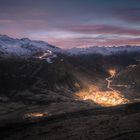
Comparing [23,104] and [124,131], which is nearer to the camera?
[124,131]

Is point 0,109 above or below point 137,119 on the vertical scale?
below

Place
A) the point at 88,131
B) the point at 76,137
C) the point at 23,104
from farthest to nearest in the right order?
the point at 23,104 < the point at 88,131 < the point at 76,137

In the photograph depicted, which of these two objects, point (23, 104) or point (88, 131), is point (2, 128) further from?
point (23, 104)

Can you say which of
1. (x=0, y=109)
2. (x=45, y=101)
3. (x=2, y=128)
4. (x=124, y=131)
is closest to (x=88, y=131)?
(x=124, y=131)

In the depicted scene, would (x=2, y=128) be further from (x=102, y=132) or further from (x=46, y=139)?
(x=102, y=132)

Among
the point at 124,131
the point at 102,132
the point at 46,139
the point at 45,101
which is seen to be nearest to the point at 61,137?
the point at 46,139

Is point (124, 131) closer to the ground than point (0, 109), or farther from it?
farther from it

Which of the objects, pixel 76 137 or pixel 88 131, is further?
pixel 88 131

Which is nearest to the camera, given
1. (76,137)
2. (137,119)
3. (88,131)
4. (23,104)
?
(76,137)

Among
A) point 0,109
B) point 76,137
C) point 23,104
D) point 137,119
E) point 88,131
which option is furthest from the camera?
point 23,104
